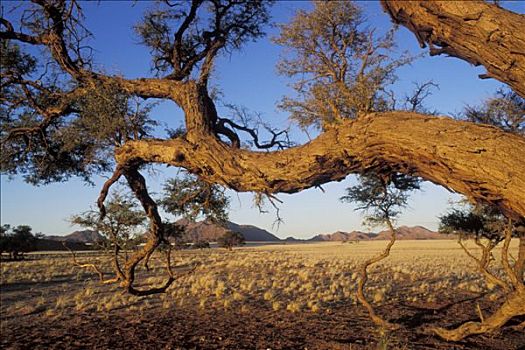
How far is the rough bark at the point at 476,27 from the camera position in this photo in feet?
10.5

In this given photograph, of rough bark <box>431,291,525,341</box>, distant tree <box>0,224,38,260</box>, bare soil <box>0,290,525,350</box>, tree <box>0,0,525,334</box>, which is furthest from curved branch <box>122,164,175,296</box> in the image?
distant tree <box>0,224,38,260</box>

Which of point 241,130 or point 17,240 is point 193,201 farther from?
point 17,240

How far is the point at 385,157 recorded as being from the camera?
4.06m

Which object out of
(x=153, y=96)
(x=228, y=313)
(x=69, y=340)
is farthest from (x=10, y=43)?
(x=228, y=313)

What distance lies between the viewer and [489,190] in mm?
3432

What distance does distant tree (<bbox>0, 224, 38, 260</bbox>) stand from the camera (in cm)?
4628

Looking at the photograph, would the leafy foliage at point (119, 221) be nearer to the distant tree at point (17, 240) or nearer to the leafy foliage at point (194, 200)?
the leafy foliage at point (194, 200)

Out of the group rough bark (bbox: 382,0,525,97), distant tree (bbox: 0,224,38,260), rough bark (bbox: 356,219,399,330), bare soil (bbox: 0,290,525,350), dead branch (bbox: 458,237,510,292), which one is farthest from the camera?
distant tree (bbox: 0,224,38,260)

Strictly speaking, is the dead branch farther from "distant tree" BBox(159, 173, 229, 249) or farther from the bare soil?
"distant tree" BBox(159, 173, 229, 249)

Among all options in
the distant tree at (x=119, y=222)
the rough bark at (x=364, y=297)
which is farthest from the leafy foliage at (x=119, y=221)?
the rough bark at (x=364, y=297)

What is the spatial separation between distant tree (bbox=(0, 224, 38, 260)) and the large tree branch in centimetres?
4834

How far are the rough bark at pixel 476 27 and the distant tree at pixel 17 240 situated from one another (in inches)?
2002

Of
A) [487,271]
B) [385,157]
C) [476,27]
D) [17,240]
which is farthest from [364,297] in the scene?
[17,240]

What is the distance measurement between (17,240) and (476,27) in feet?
175
